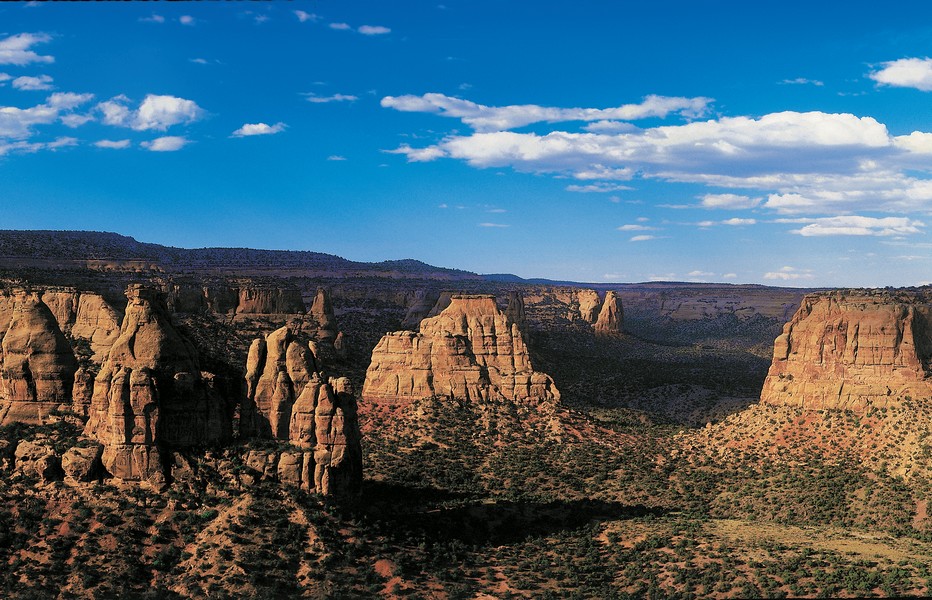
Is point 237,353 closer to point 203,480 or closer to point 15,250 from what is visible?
point 203,480

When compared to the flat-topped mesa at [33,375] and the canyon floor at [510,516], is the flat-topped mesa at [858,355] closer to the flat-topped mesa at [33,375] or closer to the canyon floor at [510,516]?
the canyon floor at [510,516]

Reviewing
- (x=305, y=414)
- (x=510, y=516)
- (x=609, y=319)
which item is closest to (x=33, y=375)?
(x=305, y=414)

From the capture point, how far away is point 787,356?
84.2 m

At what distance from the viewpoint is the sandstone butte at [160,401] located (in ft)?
152

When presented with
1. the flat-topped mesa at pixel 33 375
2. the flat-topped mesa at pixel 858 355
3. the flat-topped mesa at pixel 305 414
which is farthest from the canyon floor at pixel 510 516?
the flat-topped mesa at pixel 858 355

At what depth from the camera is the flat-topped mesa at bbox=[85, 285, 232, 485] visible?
151 feet

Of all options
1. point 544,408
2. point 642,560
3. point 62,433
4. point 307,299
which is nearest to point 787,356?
point 544,408

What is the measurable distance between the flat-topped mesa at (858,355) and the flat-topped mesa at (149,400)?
49458 mm

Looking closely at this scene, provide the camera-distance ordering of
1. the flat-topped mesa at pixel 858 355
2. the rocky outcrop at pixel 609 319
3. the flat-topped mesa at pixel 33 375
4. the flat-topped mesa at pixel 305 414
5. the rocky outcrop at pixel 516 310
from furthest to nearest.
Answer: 1. the rocky outcrop at pixel 609 319
2. the rocky outcrop at pixel 516 310
3. the flat-topped mesa at pixel 858 355
4. the flat-topped mesa at pixel 33 375
5. the flat-topped mesa at pixel 305 414

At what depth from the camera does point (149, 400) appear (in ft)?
152

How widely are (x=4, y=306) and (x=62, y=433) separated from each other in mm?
18898

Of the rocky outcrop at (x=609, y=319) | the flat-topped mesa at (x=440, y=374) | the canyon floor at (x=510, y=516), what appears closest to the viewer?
the canyon floor at (x=510, y=516)

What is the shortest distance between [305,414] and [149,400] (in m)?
8.09

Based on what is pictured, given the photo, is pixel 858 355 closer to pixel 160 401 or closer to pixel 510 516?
pixel 510 516
